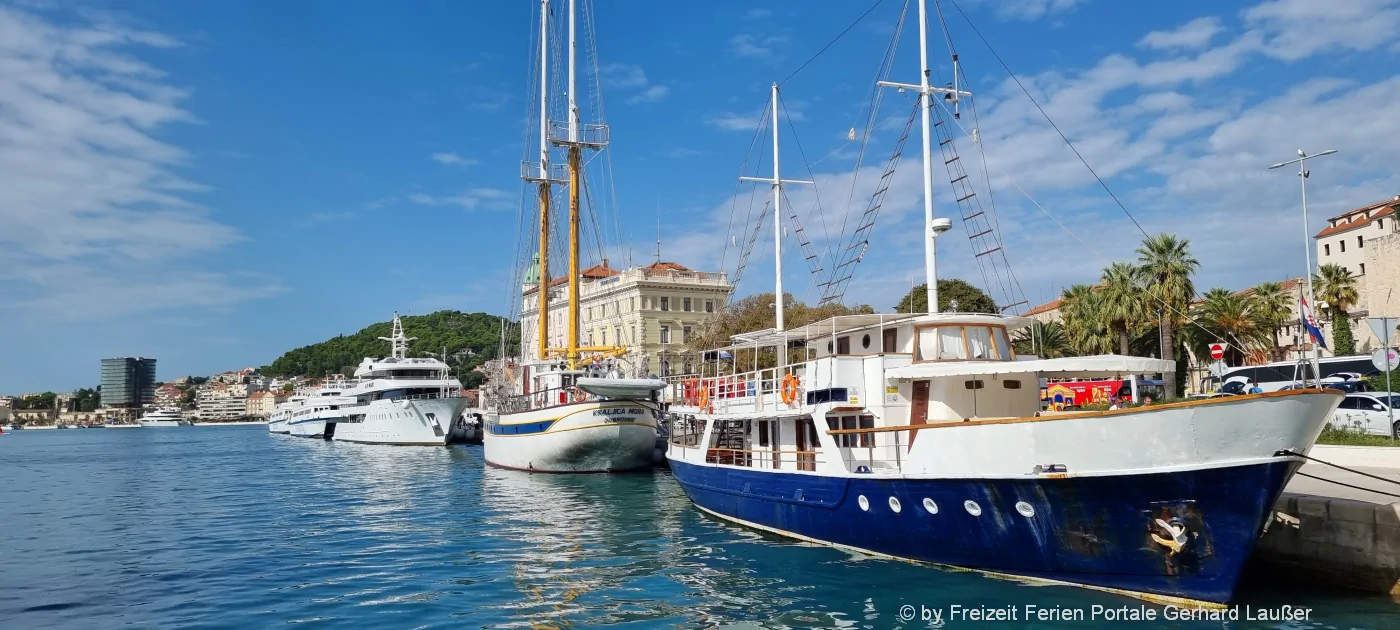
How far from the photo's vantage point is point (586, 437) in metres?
36.1

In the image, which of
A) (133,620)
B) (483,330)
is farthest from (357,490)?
(483,330)

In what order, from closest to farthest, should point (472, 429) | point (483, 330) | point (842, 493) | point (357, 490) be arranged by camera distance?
point (842, 493) < point (357, 490) < point (472, 429) < point (483, 330)

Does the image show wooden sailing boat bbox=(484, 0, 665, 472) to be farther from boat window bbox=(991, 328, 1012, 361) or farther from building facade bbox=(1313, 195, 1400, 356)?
building facade bbox=(1313, 195, 1400, 356)

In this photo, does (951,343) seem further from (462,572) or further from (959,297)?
(959,297)

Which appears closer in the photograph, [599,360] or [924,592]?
[924,592]

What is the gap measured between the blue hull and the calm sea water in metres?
0.41

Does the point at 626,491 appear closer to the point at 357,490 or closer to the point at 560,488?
the point at 560,488

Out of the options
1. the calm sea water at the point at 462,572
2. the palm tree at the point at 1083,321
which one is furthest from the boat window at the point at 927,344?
the palm tree at the point at 1083,321

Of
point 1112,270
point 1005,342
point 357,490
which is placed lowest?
point 357,490

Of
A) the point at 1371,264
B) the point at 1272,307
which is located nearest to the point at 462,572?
the point at 1272,307

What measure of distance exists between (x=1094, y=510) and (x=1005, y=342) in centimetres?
522

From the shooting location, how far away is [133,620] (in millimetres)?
13227

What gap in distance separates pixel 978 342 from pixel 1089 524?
469cm

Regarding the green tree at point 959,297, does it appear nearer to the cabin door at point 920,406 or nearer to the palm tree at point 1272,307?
the palm tree at point 1272,307
